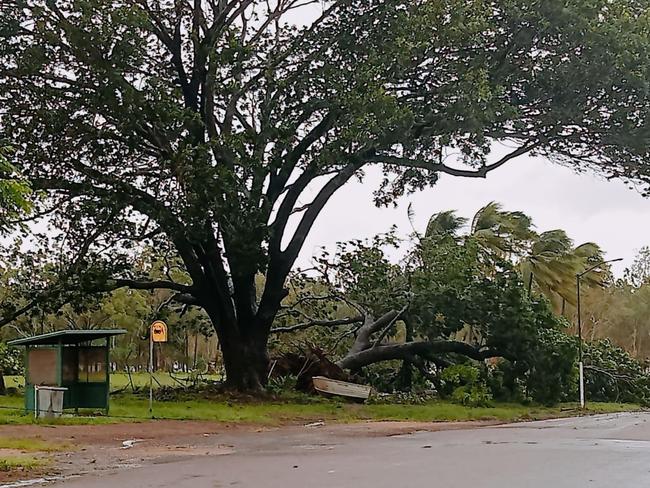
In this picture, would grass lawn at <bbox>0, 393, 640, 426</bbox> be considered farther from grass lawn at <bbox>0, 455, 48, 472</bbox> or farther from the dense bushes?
the dense bushes

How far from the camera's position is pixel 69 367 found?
2323 centimetres

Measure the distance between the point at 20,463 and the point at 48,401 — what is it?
8.57 metres

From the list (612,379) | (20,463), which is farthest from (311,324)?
(20,463)

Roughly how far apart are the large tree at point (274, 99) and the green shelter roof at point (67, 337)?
3940 millimetres

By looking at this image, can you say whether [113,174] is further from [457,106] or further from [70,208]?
[457,106]

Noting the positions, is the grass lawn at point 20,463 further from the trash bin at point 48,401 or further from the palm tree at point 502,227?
the palm tree at point 502,227

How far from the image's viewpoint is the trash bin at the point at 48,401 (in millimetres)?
21922

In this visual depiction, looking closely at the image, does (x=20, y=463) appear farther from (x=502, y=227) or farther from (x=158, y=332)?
(x=502, y=227)

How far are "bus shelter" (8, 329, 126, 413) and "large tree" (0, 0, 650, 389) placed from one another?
3.97m

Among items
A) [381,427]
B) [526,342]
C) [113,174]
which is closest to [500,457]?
[381,427]

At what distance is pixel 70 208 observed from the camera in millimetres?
27078

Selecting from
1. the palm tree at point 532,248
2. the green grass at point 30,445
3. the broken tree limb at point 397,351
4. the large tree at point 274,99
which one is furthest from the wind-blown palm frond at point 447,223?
the green grass at point 30,445

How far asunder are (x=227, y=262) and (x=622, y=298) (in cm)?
3859

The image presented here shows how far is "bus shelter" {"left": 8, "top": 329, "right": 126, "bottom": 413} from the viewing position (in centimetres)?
2253
